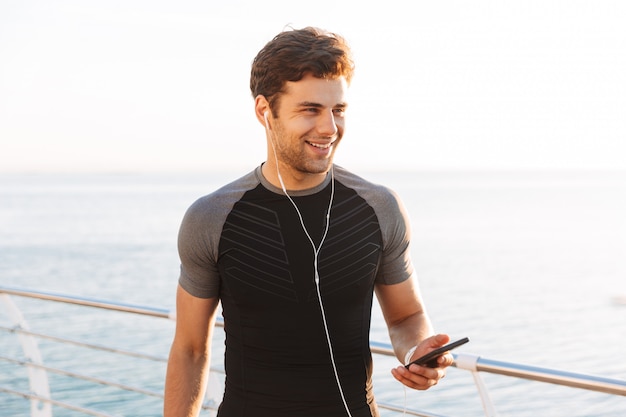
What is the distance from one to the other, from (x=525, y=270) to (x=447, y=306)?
7050 millimetres

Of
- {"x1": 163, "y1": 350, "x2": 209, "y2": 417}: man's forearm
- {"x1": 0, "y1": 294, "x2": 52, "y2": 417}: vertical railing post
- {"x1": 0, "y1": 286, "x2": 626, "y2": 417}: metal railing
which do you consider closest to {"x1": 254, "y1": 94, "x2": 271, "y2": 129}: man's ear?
{"x1": 163, "y1": 350, "x2": 209, "y2": 417}: man's forearm

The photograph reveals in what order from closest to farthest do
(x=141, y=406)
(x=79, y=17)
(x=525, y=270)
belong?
(x=141, y=406), (x=525, y=270), (x=79, y=17)

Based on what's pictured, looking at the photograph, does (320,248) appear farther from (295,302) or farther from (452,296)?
(452,296)

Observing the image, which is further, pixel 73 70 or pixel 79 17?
pixel 73 70

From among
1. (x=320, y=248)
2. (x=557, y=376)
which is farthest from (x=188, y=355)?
(x=557, y=376)

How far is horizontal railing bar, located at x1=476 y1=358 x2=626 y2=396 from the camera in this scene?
1.66 m

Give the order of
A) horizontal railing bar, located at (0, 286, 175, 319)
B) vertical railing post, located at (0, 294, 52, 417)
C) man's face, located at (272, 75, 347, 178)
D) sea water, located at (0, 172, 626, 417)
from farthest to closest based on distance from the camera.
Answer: sea water, located at (0, 172, 626, 417)
vertical railing post, located at (0, 294, 52, 417)
horizontal railing bar, located at (0, 286, 175, 319)
man's face, located at (272, 75, 347, 178)

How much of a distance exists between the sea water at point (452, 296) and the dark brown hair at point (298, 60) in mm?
684

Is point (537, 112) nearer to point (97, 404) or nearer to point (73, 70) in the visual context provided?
point (73, 70)

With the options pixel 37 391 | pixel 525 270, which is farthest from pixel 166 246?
pixel 37 391

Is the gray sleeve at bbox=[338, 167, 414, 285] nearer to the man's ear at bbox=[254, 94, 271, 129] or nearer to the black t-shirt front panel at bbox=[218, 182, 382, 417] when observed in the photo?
the black t-shirt front panel at bbox=[218, 182, 382, 417]

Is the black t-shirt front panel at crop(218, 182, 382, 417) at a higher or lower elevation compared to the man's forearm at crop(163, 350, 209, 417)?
higher

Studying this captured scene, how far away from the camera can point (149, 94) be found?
4638cm

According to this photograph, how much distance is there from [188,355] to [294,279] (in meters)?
0.30
